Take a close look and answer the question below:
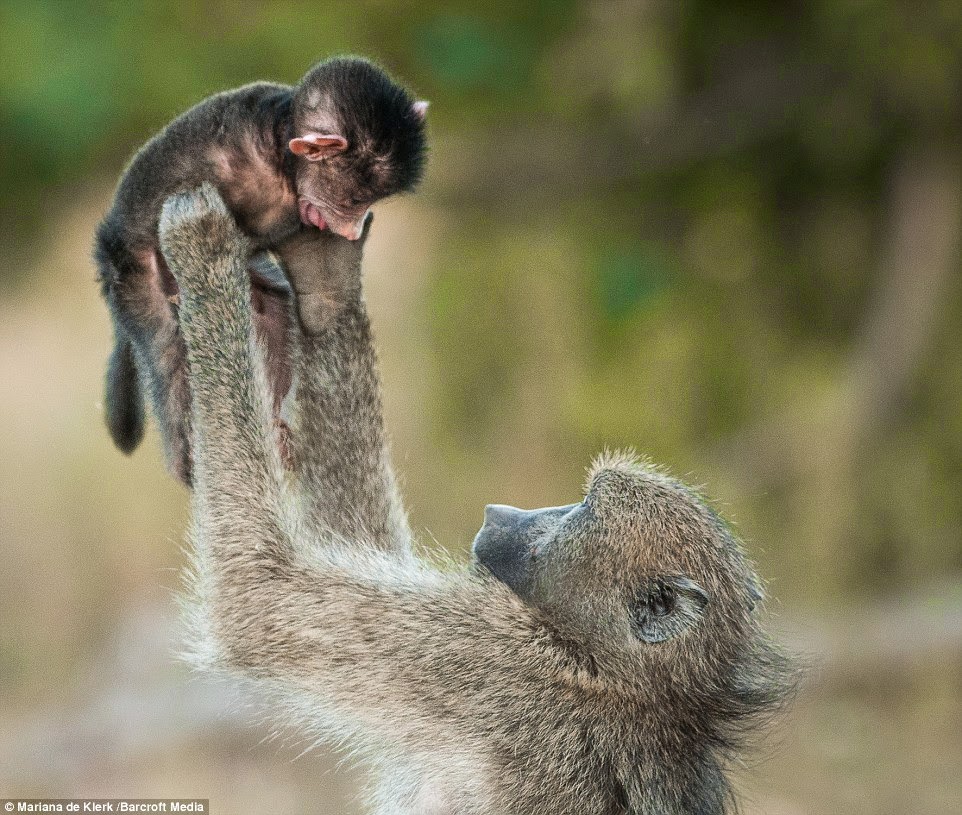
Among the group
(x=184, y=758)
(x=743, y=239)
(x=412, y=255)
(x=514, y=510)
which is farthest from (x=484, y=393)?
(x=514, y=510)

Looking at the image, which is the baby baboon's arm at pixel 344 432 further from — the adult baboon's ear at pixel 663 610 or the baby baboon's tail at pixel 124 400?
the adult baboon's ear at pixel 663 610

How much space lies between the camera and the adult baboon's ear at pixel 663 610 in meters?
3.78

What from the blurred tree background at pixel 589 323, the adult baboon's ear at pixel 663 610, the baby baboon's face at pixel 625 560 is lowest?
the adult baboon's ear at pixel 663 610

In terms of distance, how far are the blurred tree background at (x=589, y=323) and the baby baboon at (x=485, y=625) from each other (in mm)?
4126

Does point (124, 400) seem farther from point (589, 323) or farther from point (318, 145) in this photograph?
point (589, 323)

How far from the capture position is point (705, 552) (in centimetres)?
383

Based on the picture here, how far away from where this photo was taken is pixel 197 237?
3576 millimetres

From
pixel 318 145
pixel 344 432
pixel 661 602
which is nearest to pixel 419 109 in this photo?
pixel 318 145

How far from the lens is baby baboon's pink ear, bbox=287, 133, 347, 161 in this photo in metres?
3.55

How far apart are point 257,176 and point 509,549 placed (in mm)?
1327

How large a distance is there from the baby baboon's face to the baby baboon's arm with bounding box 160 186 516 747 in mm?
351

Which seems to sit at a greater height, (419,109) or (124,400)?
(419,109)

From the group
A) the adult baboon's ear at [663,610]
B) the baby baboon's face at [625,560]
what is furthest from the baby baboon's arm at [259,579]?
the adult baboon's ear at [663,610]

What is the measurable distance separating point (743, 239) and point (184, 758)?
5.69 metres
